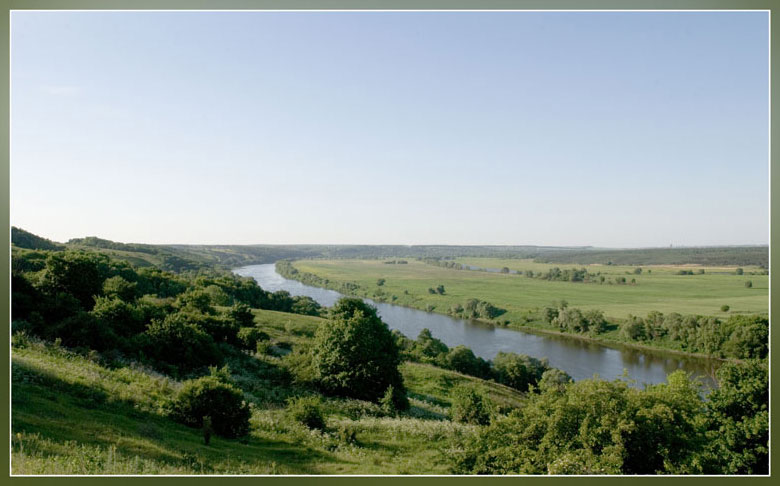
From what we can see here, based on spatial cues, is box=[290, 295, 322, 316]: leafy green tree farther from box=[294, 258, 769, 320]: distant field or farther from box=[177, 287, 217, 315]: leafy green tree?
box=[177, 287, 217, 315]: leafy green tree

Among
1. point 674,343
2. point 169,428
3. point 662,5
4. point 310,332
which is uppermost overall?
point 662,5

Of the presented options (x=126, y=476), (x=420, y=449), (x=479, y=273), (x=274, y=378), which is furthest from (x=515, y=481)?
(x=479, y=273)

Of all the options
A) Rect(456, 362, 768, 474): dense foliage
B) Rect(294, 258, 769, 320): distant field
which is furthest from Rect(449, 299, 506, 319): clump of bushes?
Rect(456, 362, 768, 474): dense foliage

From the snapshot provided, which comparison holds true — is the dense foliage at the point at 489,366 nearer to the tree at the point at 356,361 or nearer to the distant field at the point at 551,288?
the tree at the point at 356,361

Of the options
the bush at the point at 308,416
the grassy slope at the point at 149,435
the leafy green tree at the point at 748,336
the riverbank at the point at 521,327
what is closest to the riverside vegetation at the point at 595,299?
the leafy green tree at the point at 748,336

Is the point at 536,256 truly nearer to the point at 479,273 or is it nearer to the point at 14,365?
the point at 479,273

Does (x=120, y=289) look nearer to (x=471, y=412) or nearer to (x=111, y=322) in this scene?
(x=111, y=322)
